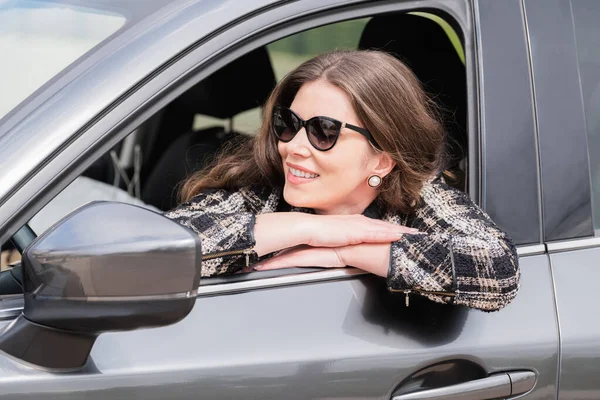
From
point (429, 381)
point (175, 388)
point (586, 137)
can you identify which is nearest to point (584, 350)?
point (429, 381)

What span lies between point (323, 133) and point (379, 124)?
0.13 metres

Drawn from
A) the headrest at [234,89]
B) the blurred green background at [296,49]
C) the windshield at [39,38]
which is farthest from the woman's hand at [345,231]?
the headrest at [234,89]

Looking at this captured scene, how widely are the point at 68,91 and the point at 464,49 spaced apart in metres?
0.80

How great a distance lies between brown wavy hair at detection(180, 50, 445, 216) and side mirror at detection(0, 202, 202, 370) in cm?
65

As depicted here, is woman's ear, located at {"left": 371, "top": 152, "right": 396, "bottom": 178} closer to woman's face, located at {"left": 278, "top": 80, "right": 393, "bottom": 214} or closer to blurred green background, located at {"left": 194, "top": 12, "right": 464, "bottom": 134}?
woman's face, located at {"left": 278, "top": 80, "right": 393, "bottom": 214}

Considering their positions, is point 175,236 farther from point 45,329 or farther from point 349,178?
point 349,178

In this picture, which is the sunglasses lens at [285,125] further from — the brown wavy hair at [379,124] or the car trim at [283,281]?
the car trim at [283,281]

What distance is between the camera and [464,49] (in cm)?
165

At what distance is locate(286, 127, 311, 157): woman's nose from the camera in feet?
5.36

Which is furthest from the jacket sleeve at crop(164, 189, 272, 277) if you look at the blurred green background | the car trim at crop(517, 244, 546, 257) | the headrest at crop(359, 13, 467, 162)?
the blurred green background

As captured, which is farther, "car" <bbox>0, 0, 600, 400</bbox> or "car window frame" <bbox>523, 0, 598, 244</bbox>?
"car window frame" <bbox>523, 0, 598, 244</bbox>

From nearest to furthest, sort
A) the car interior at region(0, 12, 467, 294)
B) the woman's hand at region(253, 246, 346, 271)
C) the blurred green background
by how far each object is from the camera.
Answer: the woman's hand at region(253, 246, 346, 271) → the car interior at region(0, 12, 467, 294) → the blurred green background

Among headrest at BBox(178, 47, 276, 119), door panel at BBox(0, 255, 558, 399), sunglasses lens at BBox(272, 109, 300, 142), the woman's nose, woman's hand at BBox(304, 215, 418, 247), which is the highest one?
headrest at BBox(178, 47, 276, 119)

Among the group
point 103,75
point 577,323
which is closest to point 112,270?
point 103,75
